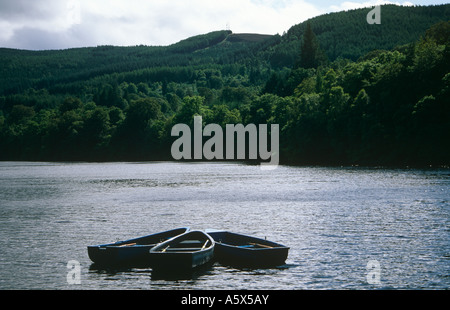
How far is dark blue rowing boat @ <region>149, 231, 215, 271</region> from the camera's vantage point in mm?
32688

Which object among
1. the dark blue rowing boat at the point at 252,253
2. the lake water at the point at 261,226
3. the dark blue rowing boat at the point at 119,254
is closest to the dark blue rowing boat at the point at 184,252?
the lake water at the point at 261,226

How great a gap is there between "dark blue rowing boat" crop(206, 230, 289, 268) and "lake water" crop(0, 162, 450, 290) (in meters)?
0.88

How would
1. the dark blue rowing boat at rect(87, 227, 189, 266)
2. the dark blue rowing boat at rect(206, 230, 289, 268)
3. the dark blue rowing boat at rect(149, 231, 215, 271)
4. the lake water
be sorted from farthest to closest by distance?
1. the dark blue rowing boat at rect(87, 227, 189, 266)
2. the dark blue rowing boat at rect(206, 230, 289, 268)
3. the dark blue rowing boat at rect(149, 231, 215, 271)
4. the lake water

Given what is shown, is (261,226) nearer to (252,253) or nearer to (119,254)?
(252,253)

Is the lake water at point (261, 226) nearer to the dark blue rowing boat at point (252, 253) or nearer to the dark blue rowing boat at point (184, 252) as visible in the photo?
the dark blue rowing boat at point (184, 252)

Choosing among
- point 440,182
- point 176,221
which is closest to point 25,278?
point 176,221

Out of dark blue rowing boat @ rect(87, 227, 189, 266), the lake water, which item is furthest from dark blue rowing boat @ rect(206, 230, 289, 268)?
dark blue rowing boat @ rect(87, 227, 189, 266)

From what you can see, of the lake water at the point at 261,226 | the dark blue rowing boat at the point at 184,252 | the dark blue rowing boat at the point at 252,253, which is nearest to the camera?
the lake water at the point at 261,226

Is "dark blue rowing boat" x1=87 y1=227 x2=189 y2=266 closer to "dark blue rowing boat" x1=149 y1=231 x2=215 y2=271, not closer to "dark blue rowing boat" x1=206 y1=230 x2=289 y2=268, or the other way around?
"dark blue rowing boat" x1=149 y1=231 x2=215 y2=271

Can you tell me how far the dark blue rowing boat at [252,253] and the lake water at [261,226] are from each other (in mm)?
883

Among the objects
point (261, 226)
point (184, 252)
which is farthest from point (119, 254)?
point (261, 226)

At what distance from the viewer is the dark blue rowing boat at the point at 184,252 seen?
32688mm

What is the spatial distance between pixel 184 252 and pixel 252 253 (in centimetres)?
439

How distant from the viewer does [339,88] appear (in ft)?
486
